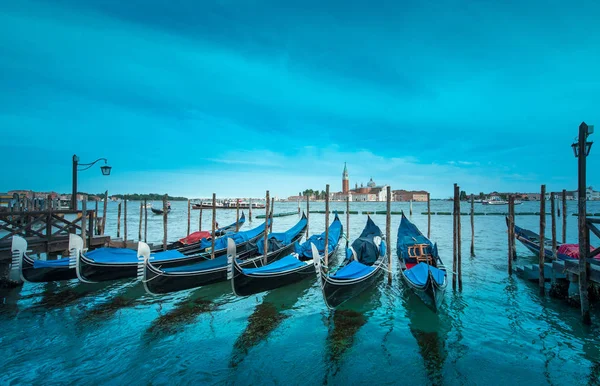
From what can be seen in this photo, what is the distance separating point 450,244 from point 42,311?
15.1 meters

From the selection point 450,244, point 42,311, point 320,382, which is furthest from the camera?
point 450,244

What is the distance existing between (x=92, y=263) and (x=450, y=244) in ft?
47.0

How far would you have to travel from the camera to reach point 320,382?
359cm

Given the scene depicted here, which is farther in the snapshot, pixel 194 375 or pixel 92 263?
pixel 92 263

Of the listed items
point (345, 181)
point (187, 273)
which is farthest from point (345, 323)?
point (345, 181)

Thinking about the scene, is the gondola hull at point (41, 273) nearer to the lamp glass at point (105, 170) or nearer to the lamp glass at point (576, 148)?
the lamp glass at point (105, 170)

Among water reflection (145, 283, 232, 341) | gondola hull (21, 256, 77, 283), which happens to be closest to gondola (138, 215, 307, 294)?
water reflection (145, 283, 232, 341)

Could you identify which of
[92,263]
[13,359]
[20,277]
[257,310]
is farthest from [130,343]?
[20,277]

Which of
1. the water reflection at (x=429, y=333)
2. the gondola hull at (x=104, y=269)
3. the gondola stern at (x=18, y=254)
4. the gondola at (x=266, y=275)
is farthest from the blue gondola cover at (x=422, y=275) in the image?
the gondola stern at (x=18, y=254)

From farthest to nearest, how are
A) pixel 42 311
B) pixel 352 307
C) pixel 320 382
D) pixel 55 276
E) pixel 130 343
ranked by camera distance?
1. pixel 55 276
2. pixel 352 307
3. pixel 42 311
4. pixel 130 343
5. pixel 320 382

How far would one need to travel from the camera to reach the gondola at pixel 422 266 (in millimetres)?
5391

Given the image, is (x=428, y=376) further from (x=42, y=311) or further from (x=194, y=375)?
(x=42, y=311)

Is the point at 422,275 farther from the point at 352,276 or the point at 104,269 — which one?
the point at 104,269

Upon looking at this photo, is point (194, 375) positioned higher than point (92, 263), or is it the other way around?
point (92, 263)
